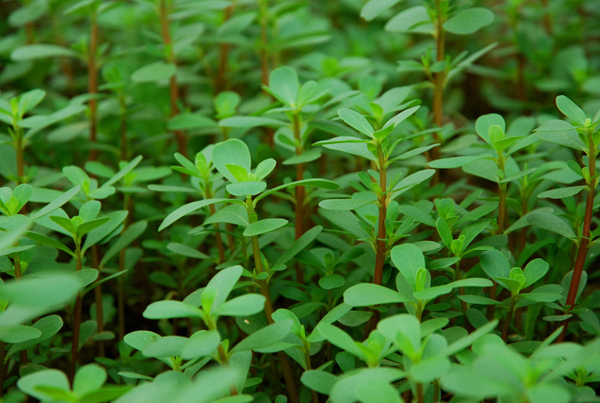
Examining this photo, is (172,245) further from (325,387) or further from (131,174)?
(325,387)

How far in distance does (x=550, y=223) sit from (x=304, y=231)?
557mm

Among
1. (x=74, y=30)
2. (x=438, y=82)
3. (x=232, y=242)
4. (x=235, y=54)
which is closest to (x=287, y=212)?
(x=232, y=242)

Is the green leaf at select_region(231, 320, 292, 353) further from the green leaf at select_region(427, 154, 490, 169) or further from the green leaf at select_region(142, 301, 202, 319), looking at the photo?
the green leaf at select_region(427, 154, 490, 169)

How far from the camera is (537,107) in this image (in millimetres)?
1846

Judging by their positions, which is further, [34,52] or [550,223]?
[34,52]

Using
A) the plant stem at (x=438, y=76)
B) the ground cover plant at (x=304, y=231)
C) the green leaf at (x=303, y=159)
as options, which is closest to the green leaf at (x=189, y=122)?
the ground cover plant at (x=304, y=231)

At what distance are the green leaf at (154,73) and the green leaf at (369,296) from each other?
92 cm

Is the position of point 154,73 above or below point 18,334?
above

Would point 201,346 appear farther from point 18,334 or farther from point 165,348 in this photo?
point 18,334

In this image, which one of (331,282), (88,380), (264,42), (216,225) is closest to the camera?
(88,380)

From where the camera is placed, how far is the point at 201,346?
69cm

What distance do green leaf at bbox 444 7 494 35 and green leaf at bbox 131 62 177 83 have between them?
759 millimetres

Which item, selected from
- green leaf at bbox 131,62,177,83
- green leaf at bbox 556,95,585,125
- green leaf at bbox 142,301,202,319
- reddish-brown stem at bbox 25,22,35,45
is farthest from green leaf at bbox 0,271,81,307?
reddish-brown stem at bbox 25,22,35,45

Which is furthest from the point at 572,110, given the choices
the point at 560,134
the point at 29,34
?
the point at 29,34
